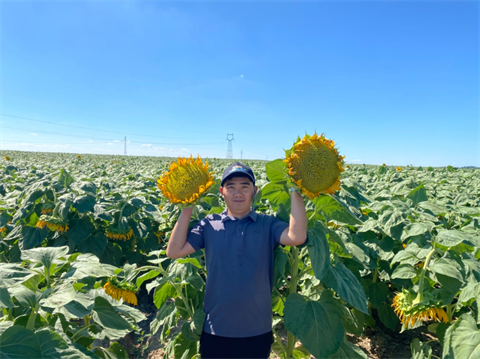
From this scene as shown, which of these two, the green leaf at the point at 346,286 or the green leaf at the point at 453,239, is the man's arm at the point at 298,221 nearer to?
the green leaf at the point at 346,286

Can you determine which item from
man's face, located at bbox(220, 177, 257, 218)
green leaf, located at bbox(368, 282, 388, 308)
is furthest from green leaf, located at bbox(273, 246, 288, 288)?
green leaf, located at bbox(368, 282, 388, 308)

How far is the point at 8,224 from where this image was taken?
482 cm

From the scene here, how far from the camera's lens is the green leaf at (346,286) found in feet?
6.31

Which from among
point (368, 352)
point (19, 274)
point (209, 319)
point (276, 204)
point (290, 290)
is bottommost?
point (368, 352)

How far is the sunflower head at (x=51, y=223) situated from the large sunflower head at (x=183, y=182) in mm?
3092

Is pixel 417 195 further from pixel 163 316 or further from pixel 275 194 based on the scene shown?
pixel 163 316

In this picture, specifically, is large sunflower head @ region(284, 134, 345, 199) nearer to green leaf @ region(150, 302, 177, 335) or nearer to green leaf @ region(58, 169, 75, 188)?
green leaf @ region(150, 302, 177, 335)

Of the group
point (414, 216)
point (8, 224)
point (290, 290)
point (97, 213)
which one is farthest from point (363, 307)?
point (8, 224)

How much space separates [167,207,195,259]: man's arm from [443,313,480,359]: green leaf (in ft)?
6.10

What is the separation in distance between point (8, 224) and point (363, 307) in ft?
17.7

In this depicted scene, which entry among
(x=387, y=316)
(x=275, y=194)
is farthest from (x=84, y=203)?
(x=387, y=316)

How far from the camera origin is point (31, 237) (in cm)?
420

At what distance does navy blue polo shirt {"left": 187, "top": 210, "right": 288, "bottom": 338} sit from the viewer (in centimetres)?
218

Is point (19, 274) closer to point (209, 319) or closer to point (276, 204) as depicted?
point (209, 319)
